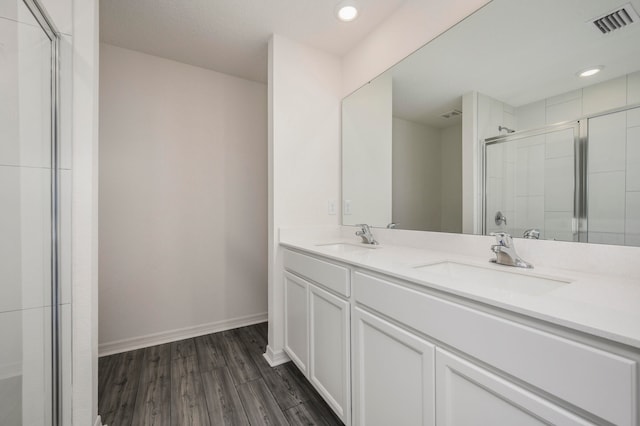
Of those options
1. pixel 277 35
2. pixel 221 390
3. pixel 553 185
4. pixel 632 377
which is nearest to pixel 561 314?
pixel 632 377

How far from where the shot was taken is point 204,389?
1595 mm

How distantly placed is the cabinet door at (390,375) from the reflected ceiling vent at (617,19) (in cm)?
124

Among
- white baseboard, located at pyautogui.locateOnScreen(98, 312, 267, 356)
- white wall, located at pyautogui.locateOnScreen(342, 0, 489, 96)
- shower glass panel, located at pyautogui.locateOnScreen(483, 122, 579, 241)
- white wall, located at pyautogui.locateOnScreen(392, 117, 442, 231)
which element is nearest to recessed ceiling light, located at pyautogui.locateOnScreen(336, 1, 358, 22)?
white wall, located at pyautogui.locateOnScreen(342, 0, 489, 96)

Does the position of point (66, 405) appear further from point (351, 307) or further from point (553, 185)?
point (553, 185)

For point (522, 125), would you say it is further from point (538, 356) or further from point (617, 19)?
point (538, 356)

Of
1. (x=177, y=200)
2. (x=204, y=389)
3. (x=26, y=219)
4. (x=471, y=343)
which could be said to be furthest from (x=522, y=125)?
(x=177, y=200)

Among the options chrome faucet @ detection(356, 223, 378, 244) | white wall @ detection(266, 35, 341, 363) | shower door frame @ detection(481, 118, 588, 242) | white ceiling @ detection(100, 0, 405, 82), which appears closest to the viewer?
shower door frame @ detection(481, 118, 588, 242)

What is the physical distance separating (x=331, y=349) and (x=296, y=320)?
0.42 m

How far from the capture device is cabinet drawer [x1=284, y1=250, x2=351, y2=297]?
123 centimetres

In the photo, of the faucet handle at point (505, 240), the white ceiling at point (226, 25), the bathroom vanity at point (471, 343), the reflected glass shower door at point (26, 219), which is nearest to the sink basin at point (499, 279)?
the bathroom vanity at point (471, 343)

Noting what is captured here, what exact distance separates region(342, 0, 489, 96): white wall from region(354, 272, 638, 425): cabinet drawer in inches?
55.9

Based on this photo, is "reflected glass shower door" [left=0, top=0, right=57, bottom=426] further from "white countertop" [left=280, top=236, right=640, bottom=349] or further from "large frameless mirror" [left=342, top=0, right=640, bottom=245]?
"large frameless mirror" [left=342, top=0, right=640, bottom=245]

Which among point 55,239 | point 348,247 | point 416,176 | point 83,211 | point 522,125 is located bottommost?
point 348,247

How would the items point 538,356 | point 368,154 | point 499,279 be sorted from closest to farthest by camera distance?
point 538,356
point 499,279
point 368,154
